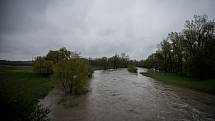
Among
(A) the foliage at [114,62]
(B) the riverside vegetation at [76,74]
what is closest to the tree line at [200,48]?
(B) the riverside vegetation at [76,74]

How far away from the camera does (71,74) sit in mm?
25297


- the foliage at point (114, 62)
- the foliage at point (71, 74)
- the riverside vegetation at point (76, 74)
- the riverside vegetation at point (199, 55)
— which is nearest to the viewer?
the riverside vegetation at point (76, 74)

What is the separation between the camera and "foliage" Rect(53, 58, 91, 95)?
82.9ft

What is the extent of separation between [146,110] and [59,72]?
→ 14047 millimetres

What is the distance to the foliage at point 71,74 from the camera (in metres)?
25.3

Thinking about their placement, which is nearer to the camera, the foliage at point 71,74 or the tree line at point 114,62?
the foliage at point 71,74

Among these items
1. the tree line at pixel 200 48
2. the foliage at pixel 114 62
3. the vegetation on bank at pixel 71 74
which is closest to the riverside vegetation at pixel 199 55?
the tree line at pixel 200 48

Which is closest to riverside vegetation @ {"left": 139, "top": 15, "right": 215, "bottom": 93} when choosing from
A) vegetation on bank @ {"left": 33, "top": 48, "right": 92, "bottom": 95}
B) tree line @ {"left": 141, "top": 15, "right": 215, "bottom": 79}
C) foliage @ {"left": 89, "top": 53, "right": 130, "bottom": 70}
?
tree line @ {"left": 141, "top": 15, "right": 215, "bottom": 79}

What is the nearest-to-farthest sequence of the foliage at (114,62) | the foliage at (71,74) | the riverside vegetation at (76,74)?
the riverside vegetation at (76,74) < the foliage at (71,74) < the foliage at (114,62)

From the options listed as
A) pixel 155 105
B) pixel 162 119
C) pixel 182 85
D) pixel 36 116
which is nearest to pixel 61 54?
pixel 182 85

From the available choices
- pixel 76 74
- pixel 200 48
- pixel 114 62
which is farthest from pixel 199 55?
pixel 114 62

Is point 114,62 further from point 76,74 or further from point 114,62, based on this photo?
point 76,74

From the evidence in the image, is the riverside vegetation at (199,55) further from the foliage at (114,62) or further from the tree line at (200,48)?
the foliage at (114,62)

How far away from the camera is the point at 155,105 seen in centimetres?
1969
